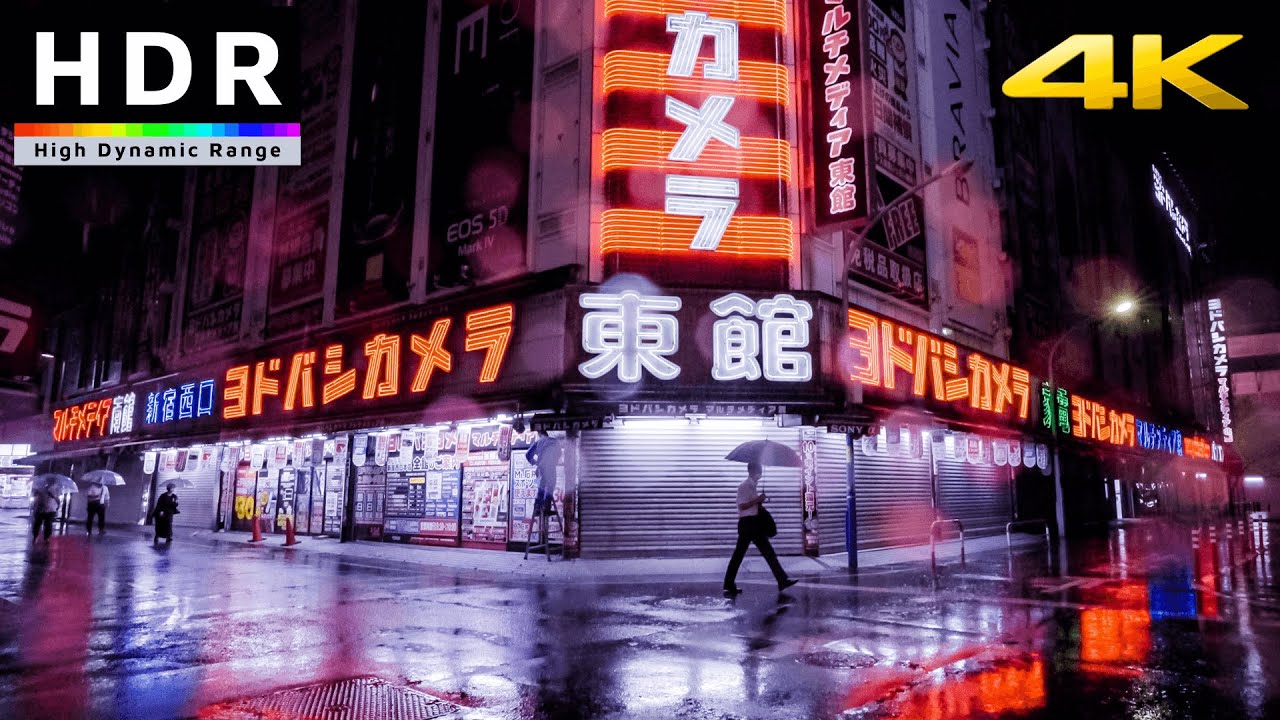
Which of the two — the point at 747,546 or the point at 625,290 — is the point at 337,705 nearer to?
the point at 747,546

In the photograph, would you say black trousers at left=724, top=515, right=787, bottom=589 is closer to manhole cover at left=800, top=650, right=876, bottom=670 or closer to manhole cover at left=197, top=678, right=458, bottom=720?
manhole cover at left=800, top=650, right=876, bottom=670

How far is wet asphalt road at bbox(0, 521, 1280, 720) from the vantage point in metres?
6.05

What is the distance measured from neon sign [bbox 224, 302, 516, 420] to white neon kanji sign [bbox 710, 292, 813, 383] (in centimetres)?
487

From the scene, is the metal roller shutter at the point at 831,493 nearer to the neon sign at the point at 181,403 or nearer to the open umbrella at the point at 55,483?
the neon sign at the point at 181,403

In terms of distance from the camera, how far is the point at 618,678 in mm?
6750

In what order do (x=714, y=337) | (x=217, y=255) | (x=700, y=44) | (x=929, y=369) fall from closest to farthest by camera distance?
(x=714, y=337)
(x=700, y=44)
(x=929, y=369)
(x=217, y=255)

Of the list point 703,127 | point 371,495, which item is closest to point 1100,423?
point 703,127

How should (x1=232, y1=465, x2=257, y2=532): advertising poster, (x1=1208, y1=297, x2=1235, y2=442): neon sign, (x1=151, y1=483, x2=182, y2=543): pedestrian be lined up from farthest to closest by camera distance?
1. (x1=1208, y1=297, x2=1235, y2=442): neon sign
2. (x1=232, y1=465, x2=257, y2=532): advertising poster
3. (x1=151, y1=483, x2=182, y2=543): pedestrian

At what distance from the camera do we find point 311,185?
85.1ft

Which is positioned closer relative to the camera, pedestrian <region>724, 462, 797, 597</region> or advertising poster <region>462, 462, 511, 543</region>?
pedestrian <region>724, 462, 797, 597</region>

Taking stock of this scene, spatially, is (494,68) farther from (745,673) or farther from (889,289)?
(745,673)

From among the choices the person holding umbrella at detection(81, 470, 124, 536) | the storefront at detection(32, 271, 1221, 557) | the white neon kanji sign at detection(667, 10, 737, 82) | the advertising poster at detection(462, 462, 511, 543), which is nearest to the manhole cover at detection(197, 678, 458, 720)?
the storefront at detection(32, 271, 1221, 557)

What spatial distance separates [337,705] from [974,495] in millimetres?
23970

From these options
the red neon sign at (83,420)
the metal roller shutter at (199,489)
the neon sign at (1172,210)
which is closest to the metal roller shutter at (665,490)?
the metal roller shutter at (199,489)
